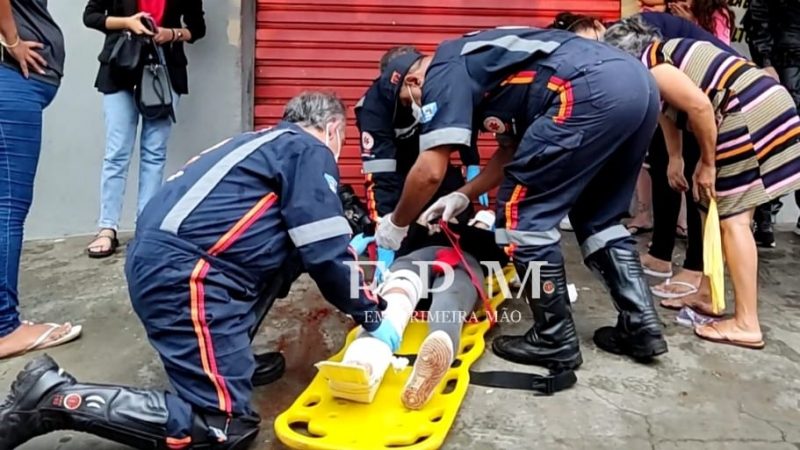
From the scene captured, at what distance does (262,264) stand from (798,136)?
2106mm

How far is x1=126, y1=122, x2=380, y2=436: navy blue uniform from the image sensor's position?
7.16 feet

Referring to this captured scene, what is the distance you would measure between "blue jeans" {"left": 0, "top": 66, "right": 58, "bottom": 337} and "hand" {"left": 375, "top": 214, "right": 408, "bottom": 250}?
4.36 ft

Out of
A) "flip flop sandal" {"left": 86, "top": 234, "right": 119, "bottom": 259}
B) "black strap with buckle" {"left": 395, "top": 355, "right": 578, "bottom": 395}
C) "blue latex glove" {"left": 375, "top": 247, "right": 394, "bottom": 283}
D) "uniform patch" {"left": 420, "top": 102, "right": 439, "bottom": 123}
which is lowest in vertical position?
"flip flop sandal" {"left": 86, "top": 234, "right": 119, "bottom": 259}

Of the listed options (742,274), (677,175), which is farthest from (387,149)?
(742,274)

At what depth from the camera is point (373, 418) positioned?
7.86 feet

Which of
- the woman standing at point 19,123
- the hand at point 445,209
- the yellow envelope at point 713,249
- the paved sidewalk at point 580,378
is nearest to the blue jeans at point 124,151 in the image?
the paved sidewalk at point 580,378

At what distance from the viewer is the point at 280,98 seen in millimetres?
4707

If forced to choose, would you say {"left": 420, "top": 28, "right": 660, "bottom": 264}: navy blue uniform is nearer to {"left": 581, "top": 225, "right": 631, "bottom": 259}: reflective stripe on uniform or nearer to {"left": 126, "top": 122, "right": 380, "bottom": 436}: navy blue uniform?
{"left": 581, "top": 225, "right": 631, "bottom": 259}: reflective stripe on uniform

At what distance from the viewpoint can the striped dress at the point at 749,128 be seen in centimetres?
299

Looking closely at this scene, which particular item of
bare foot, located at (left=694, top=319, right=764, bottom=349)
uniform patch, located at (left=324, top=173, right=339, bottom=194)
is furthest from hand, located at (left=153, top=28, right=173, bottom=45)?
bare foot, located at (left=694, top=319, right=764, bottom=349)

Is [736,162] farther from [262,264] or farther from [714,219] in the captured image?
[262,264]

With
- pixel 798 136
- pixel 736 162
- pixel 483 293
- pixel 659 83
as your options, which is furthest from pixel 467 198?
pixel 798 136

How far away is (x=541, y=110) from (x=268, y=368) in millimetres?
1314

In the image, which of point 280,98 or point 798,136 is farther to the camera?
point 280,98
